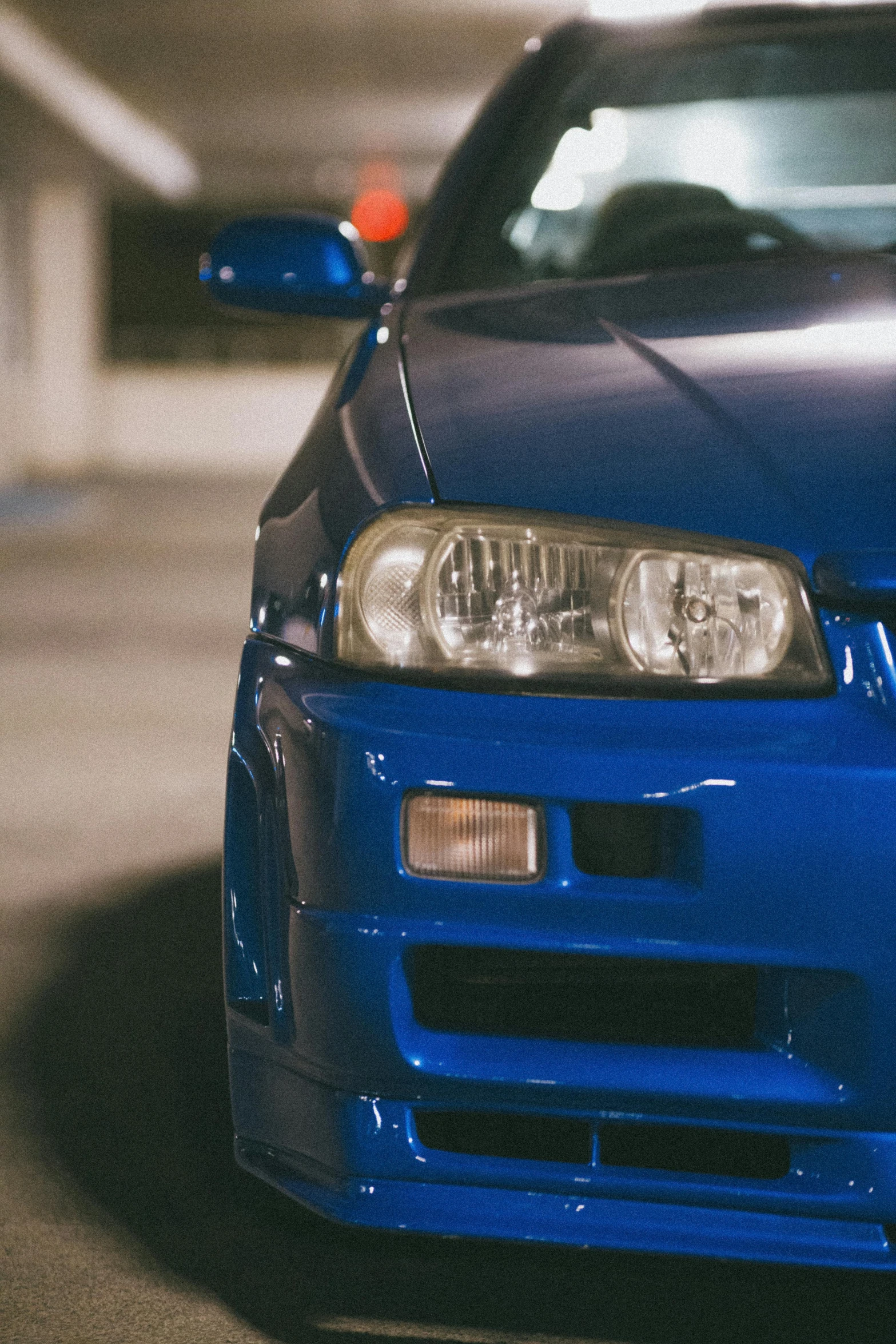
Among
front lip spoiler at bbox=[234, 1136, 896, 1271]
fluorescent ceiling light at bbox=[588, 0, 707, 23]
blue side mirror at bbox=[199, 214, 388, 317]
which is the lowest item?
front lip spoiler at bbox=[234, 1136, 896, 1271]

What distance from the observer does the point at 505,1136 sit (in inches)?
58.1

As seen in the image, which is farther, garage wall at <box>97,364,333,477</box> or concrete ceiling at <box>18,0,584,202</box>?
garage wall at <box>97,364,333,477</box>

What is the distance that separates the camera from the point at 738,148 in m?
2.86

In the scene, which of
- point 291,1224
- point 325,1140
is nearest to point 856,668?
point 325,1140

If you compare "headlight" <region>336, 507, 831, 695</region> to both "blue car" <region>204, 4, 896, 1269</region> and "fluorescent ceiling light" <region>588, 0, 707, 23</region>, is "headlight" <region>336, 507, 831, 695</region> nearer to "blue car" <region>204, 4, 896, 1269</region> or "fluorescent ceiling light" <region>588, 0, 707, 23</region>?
"blue car" <region>204, 4, 896, 1269</region>

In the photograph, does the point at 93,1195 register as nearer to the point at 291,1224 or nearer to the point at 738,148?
the point at 291,1224

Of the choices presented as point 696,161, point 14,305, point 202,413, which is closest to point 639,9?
point 696,161

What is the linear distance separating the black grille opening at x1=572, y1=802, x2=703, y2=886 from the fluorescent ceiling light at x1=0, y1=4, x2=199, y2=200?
48.1ft

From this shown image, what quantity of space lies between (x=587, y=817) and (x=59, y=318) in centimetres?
2262

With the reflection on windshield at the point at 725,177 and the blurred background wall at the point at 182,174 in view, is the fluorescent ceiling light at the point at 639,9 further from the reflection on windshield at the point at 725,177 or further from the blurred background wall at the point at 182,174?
the blurred background wall at the point at 182,174

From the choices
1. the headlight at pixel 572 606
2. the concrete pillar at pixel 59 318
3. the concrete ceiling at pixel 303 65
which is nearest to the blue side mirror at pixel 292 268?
the headlight at pixel 572 606

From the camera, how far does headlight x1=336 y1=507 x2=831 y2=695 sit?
4.68 feet

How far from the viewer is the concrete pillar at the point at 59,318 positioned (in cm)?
2241

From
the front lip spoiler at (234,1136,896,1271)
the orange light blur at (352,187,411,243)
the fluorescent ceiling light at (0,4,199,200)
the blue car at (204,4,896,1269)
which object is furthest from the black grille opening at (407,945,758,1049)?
the orange light blur at (352,187,411,243)
